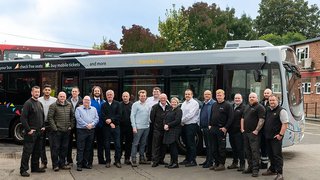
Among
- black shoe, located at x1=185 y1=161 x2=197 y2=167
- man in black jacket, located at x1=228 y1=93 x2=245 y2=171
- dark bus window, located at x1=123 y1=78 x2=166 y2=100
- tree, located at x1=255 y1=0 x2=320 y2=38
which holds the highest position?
tree, located at x1=255 y1=0 x2=320 y2=38

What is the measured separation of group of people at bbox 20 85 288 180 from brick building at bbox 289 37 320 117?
1051 inches

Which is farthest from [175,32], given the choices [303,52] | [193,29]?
[303,52]

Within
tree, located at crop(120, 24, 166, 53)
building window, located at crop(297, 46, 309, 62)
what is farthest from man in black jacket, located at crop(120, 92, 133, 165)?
building window, located at crop(297, 46, 309, 62)

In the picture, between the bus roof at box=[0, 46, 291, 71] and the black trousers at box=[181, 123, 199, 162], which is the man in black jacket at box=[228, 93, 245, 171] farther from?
the bus roof at box=[0, 46, 291, 71]

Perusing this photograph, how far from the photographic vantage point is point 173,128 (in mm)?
9609

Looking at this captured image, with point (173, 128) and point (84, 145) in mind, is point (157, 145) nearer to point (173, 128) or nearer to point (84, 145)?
point (173, 128)

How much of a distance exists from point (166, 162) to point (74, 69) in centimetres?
467

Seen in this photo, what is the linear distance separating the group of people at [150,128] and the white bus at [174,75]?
59.9 inches

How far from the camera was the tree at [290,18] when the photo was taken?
70.9 m

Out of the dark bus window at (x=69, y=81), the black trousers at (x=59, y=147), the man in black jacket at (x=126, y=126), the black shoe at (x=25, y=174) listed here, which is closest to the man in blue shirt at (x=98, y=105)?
the man in black jacket at (x=126, y=126)

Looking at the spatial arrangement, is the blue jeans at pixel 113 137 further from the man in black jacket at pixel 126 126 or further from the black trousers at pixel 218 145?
the black trousers at pixel 218 145

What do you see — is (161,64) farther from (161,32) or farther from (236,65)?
(161,32)

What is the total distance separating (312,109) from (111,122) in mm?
29189

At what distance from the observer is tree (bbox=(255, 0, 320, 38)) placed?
233 feet
